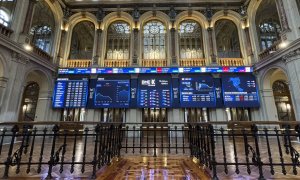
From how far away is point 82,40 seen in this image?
13359 millimetres

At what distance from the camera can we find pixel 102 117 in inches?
440

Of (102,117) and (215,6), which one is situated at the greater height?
(215,6)

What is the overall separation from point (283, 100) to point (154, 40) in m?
10.9

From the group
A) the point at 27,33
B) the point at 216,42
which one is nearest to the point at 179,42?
the point at 216,42

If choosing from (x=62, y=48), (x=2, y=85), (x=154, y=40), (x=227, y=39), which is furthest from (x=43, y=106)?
(x=227, y=39)

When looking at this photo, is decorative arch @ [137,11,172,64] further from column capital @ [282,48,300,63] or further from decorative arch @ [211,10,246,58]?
column capital @ [282,48,300,63]

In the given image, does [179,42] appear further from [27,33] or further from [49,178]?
[49,178]

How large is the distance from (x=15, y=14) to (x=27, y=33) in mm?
1061

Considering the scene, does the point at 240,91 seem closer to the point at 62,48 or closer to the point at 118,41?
the point at 118,41

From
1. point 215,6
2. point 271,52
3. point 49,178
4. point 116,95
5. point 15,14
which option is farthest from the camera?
point 215,6

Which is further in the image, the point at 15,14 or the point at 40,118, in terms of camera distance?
the point at 40,118

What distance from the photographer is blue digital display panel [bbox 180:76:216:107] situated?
1073 centimetres

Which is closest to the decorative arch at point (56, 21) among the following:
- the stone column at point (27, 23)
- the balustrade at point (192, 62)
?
the stone column at point (27, 23)

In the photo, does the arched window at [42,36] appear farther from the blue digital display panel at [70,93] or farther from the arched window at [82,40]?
the blue digital display panel at [70,93]
